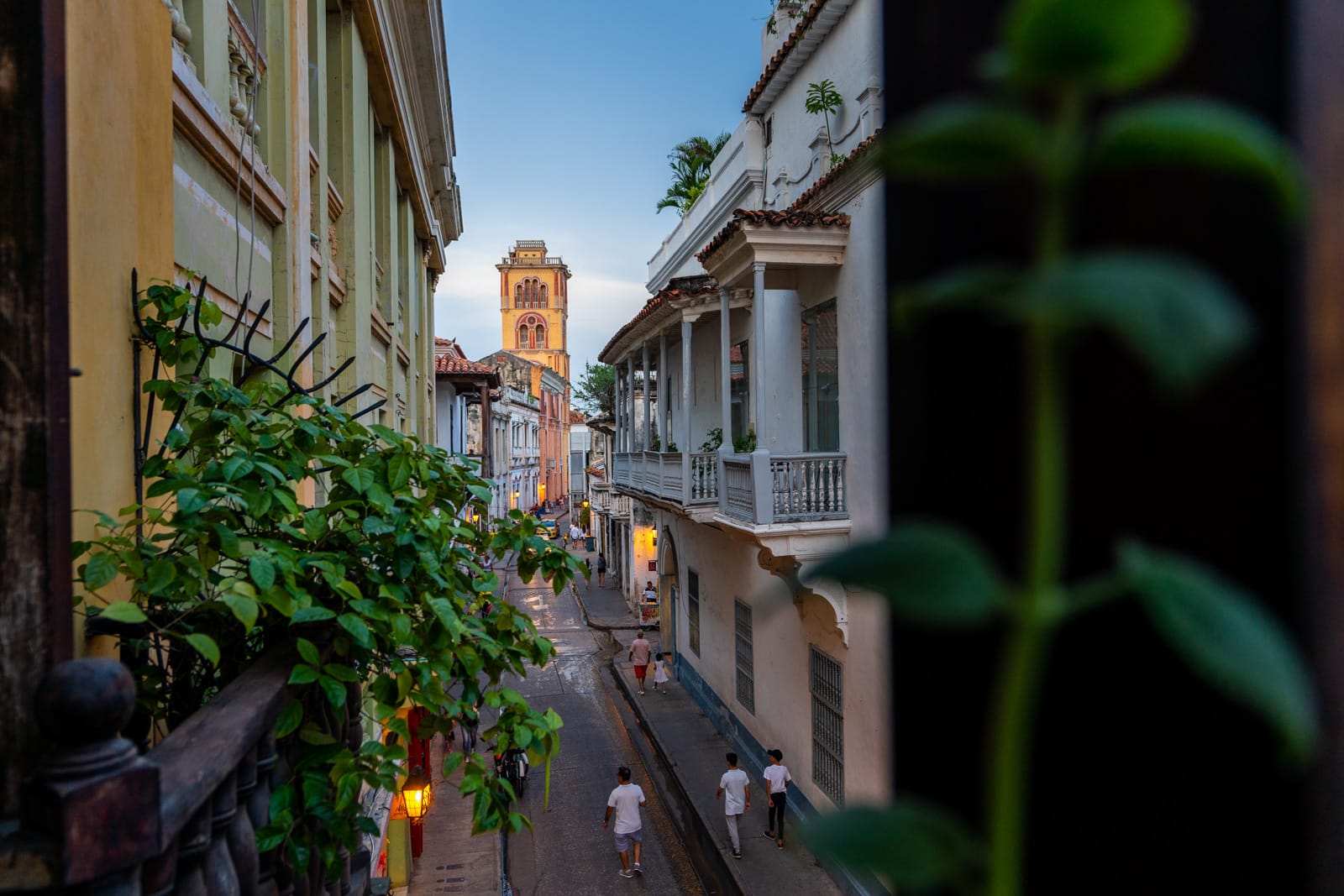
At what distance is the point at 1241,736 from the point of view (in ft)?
1.17

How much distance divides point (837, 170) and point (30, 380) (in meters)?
8.61

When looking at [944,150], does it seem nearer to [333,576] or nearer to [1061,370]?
[1061,370]

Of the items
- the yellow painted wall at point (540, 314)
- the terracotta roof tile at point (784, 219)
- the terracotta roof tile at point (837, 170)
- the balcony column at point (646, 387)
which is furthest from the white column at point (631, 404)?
the yellow painted wall at point (540, 314)

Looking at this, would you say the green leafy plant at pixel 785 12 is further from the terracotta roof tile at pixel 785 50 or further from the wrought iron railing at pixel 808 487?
the wrought iron railing at pixel 808 487

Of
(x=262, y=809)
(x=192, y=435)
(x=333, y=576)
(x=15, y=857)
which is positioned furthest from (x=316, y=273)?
(x=15, y=857)

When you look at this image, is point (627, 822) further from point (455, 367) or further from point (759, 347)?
point (455, 367)

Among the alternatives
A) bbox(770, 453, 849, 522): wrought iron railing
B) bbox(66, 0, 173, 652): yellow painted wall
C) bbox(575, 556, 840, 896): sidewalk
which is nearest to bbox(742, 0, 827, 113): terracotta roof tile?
bbox(770, 453, 849, 522): wrought iron railing

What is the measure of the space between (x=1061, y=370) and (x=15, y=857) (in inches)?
62.8

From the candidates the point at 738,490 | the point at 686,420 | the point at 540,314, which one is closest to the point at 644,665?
the point at 686,420

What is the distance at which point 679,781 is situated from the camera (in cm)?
1242

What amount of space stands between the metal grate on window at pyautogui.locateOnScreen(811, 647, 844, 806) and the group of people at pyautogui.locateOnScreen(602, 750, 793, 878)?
51 cm

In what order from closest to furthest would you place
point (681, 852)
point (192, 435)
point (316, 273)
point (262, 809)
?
point (262, 809), point (192, 435), point (316, 273), point (681, 852)

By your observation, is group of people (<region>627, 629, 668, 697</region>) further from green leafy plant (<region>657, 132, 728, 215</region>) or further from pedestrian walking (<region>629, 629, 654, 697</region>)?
green leafy plant (<region>657, 132, 728, 215</region>)

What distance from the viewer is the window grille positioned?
1582cm
